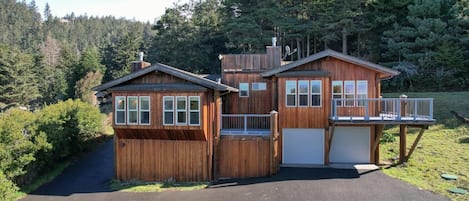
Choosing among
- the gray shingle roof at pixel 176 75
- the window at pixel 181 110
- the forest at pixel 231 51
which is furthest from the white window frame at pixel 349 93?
the forest at pixel 231 51

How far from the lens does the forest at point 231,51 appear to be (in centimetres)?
1705

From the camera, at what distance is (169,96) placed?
14758 mm

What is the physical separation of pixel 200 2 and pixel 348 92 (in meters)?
42.5

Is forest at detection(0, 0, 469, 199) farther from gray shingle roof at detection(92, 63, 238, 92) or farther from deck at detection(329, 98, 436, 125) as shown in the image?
deck at detection(329, 98, 436, 125)

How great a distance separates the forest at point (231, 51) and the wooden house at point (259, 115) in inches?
175

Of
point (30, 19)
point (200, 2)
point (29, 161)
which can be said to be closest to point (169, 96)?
point (29, 161)

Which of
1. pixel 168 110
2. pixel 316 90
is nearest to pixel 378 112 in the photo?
pixel 316 90

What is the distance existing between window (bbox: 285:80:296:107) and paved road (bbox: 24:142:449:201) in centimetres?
308

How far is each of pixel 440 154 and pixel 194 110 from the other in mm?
11961

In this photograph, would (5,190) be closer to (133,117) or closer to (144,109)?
(133,117)

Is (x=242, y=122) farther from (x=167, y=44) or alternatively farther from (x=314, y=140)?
(x=167, y=44)

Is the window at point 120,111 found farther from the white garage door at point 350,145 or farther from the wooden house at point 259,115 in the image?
the white garage door at point 350,145

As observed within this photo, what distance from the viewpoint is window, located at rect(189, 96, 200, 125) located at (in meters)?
14.6

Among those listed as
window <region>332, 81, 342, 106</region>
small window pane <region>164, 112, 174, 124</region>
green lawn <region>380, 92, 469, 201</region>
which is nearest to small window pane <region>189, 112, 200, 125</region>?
small window pane <region>164, 112, 174, 124</region>
